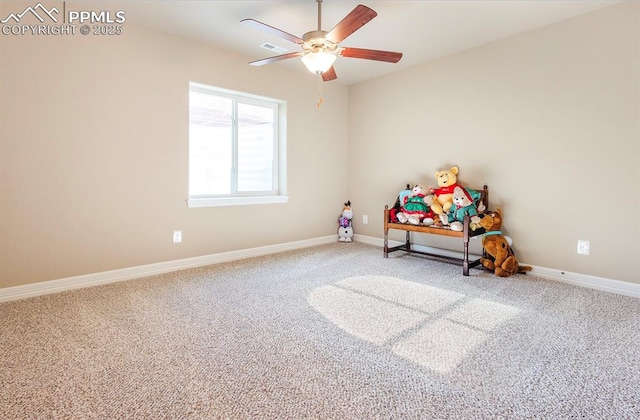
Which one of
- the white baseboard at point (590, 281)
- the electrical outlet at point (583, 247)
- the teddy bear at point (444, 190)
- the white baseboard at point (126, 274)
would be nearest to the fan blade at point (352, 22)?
the teddy bear at point (444, 190)

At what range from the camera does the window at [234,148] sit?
3539 mm

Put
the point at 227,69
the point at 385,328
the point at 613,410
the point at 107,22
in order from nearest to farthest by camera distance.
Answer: the point at 613,410, the point at 385,328, the point at 107,22, the point at 227,69

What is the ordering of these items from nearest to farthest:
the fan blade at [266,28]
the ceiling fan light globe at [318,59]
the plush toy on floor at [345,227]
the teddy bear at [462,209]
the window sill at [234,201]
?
the fan blade at [266,28], the ceiling fan light globe at [318,59], the teddy bear at [462,209], the window sill at [234,201], the plush toy on floor at [345,227]

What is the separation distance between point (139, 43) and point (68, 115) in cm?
91

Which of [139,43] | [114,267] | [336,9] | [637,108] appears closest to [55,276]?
[114,267]

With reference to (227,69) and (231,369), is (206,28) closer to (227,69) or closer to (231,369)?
(227,69)

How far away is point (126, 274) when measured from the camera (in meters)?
2.99

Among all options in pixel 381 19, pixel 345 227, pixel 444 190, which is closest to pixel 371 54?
pixel 381 19

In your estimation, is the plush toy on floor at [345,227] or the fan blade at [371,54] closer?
the fan blade at [371,54]

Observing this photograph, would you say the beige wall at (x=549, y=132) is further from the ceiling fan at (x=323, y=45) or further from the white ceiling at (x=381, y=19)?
the ceiling fan at (x=323, y=45)

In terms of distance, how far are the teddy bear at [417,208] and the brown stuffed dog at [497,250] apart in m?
0.55

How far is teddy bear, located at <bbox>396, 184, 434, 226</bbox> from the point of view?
3.59 m

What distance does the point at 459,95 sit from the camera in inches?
142

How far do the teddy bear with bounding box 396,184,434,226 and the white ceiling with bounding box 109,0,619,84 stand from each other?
60.6 inches
